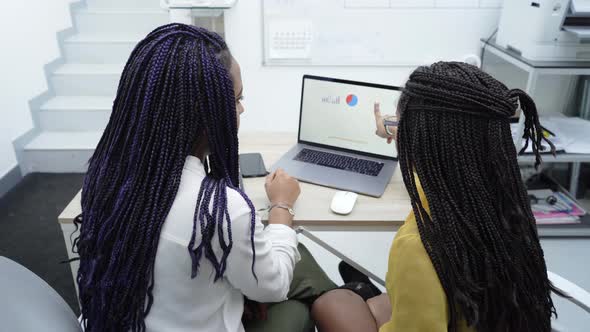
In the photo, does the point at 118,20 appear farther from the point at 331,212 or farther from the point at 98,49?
the point at 331,212

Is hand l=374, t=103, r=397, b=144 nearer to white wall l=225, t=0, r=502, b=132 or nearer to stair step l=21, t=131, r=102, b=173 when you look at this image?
white wall l=225, t=0, r=502, b=132

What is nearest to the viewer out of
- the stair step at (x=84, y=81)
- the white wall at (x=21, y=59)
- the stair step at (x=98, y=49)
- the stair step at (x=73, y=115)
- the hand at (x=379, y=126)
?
the hand at (x=379, y=126)

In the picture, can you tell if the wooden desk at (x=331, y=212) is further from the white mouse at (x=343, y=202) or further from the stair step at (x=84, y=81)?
the stair step at (x=84, y=81)

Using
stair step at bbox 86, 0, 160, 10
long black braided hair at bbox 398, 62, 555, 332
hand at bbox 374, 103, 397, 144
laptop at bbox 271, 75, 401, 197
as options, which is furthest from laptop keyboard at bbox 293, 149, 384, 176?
stair step at bbox 86, 0, 160, 10

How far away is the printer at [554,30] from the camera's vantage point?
1.96 metres

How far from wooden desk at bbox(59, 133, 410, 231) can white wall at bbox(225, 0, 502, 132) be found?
1087 millimetres

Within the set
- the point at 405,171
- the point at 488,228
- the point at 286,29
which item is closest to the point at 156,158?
the point at 405,171

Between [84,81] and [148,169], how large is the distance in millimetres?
2994

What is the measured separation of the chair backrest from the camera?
75cm

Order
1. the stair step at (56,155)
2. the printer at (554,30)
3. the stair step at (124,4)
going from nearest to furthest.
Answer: the printer at (554,30)
the stair step at (56,155)
the stair step at (124,4)

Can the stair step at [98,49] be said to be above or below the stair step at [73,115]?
above

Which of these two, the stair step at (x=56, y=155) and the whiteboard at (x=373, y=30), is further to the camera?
the stair step at (x=56, y=155)

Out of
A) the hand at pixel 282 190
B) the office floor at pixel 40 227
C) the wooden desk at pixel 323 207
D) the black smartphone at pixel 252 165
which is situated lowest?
the office floor at pixel 40 227

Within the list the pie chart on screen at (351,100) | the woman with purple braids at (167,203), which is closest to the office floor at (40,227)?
the woman with purple braids at (167,203)
